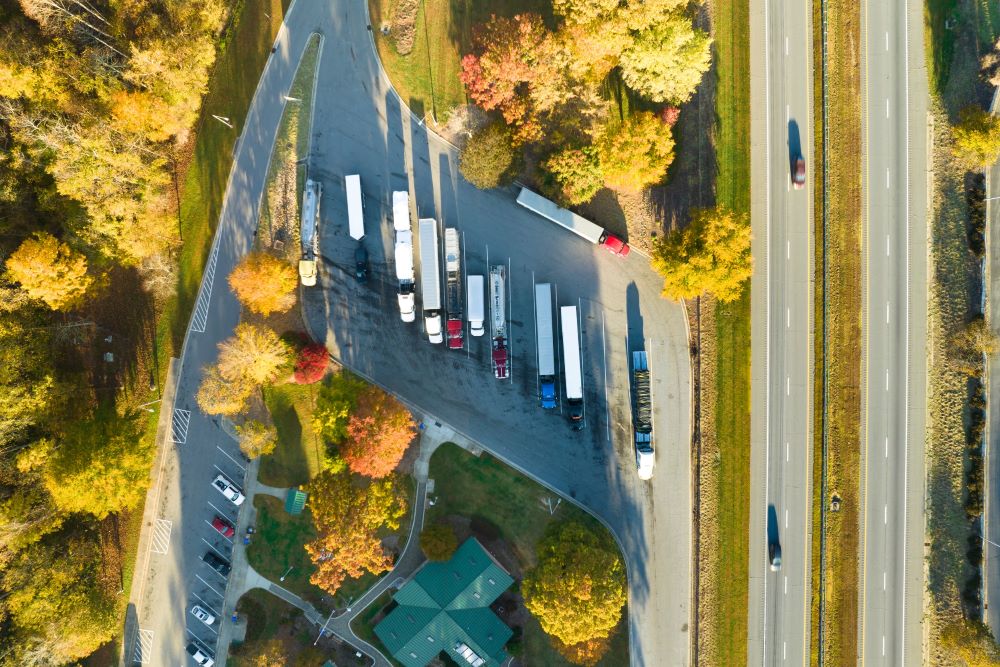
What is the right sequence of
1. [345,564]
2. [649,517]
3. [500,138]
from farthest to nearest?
[649,517] < [500,138] < [345,564]

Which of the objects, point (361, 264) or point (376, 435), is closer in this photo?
point (376, 435)

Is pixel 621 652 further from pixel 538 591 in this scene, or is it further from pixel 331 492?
pixel 331 492

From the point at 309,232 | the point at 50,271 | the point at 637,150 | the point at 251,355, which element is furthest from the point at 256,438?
the point at 637,150

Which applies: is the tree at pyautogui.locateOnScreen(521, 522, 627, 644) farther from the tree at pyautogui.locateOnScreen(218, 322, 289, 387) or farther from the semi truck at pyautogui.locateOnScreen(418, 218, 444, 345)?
the tree at pyautogui.locateOnScreen(218, 322, 289, 387)

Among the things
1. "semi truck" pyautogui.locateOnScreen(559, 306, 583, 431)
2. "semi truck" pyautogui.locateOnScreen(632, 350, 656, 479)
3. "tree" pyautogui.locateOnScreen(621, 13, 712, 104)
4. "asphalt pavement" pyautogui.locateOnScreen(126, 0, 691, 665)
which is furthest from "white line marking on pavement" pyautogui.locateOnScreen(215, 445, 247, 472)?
"tree" pyautogui.locateOnScreen(621, 13, 712, 104)

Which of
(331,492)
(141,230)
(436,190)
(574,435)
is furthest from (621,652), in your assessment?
(141,230)

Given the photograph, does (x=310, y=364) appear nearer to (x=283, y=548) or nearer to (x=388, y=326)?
(x=388, y=326)
